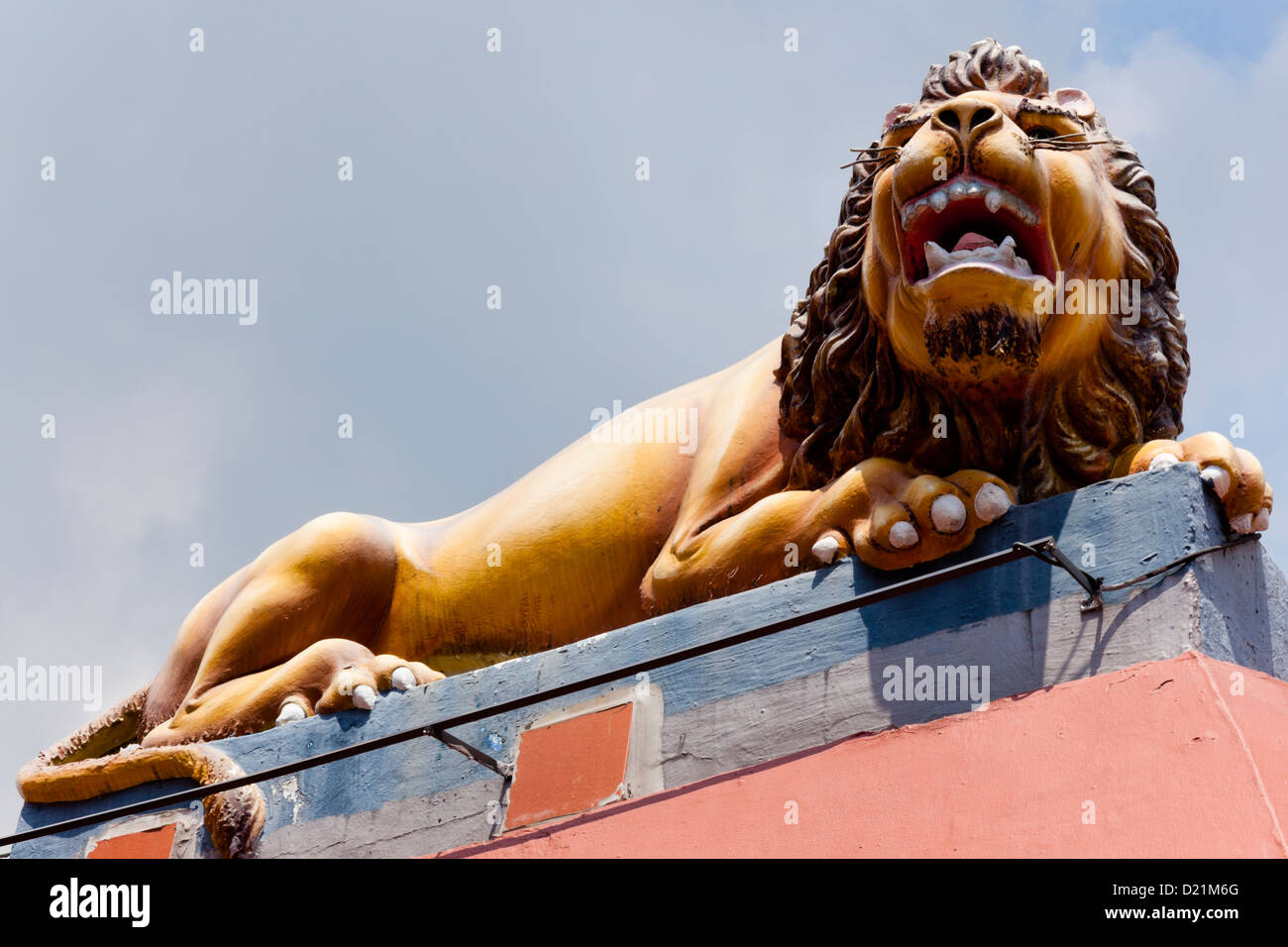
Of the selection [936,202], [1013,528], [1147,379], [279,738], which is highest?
[936,202]

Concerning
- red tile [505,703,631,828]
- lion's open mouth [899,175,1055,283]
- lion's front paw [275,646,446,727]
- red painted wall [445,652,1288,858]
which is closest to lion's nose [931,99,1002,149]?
lion's open mouth [899,175,1055,283]

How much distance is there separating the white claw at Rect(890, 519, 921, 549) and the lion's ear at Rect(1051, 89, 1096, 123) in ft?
4.76

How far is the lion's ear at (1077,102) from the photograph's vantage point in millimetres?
5348

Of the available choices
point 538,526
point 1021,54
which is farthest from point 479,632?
point 1021,54

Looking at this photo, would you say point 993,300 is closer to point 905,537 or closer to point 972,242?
point 972,242

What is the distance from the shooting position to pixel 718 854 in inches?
171

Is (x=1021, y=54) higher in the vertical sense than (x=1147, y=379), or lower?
higher

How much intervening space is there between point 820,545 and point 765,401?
2.98 ft

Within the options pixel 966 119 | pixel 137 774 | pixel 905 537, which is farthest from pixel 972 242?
pixel 137 774

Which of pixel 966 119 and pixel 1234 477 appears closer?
→ pixel 1234 477

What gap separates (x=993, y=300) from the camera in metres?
4.79

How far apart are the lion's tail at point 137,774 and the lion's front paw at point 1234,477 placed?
2802 mm

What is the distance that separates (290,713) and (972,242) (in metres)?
2.57
